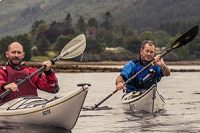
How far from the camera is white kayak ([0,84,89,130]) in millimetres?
14055

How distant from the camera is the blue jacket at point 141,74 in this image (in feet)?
65.3

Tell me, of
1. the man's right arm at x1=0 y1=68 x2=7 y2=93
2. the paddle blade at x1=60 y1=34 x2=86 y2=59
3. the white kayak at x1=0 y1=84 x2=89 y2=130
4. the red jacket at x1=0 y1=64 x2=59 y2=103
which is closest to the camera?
the white kayak at x1=0 y1=84 x2=89 y2=130

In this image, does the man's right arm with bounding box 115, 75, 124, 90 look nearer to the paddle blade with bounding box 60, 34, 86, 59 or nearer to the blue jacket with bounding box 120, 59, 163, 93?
the blue jacket with bounding box 120, 59, 163, 93

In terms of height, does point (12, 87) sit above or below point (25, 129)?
above

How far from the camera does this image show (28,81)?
16.1 metres

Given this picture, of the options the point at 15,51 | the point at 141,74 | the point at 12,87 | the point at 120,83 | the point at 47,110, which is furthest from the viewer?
the point at 141,74

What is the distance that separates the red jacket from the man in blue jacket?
364 centimetres

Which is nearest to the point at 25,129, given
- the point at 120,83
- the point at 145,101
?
the point at 120,83

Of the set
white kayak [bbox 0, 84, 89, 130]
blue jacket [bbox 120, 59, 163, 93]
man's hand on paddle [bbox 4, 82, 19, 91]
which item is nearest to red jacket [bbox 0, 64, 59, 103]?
man's hand on paddle [bbox 4, 82, 19, 91]

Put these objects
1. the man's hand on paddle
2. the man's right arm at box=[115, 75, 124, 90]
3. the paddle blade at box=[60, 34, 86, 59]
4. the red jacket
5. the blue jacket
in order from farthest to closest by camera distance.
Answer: the blue jacket < the man's right arm at box=[115, 75, 124, 90] < the paddle blade at box=[60, 34, 86, 59] < the red jacket < the man's hand on paddle

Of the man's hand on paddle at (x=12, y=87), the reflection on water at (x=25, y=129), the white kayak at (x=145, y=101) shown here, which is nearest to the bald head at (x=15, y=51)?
the man's hand on paddle at (x=12, y=87)

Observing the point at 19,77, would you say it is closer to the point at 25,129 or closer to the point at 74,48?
the point at 25,129

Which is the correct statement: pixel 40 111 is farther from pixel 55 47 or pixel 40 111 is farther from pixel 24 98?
pixel 55 47

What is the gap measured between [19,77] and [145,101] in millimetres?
6573
